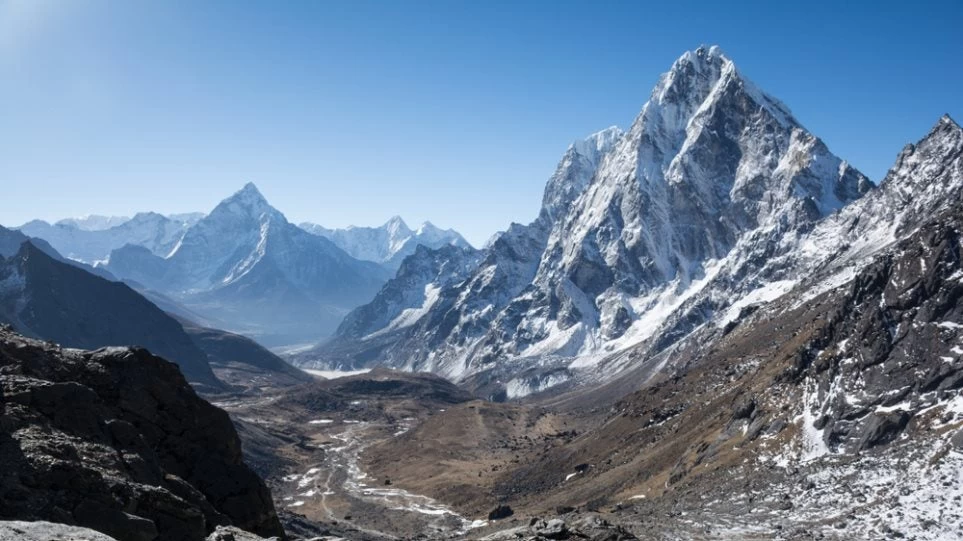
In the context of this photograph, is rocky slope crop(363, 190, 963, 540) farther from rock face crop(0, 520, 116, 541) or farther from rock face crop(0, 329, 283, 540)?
rock face crop(0, 520, 116, 541)

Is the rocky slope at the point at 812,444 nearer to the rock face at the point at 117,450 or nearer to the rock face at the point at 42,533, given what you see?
the rock face at the point at 117,450

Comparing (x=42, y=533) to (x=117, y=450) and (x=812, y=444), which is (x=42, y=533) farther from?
(x=812, y=444)

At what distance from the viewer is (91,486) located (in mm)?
25422

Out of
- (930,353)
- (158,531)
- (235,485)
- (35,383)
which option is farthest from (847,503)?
(35,383)

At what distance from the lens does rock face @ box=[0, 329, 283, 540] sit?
24797 millimetres

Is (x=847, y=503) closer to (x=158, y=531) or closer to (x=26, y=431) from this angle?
(x=158, y=531)

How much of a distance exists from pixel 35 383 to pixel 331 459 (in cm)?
15039

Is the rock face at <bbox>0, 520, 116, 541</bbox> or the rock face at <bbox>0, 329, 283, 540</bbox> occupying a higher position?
the rock face at <bbox>0, 329, 283, 540</bbox>

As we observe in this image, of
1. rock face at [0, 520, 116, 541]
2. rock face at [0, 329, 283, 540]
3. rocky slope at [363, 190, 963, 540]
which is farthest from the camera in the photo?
rocky slope at [363, 190, 963, 540]

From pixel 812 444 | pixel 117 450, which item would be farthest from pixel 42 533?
pixel 812 444

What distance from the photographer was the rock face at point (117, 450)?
2480cm

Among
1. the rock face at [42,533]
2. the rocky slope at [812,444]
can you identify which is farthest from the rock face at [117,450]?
the rocky slope at [812,444]

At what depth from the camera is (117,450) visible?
30.3m

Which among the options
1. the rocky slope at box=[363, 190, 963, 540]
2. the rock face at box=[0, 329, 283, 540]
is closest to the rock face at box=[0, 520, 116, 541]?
the rock face at box=[0, 329, 283, 540]
